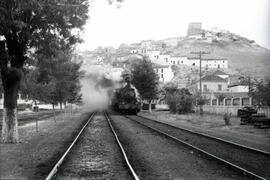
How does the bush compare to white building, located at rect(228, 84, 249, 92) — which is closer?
the bush

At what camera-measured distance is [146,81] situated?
55969mm

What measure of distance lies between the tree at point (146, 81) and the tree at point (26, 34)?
37657 mm

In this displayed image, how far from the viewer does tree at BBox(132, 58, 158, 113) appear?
5597 centimetres

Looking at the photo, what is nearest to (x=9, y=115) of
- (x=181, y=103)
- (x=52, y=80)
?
(x=52, y=80)

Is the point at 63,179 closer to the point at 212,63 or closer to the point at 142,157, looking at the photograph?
the point at 142,157

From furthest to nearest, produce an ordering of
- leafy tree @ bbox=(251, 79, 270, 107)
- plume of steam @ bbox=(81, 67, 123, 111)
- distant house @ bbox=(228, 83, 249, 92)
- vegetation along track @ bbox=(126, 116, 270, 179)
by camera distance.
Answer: distant house @ bbox=(228, 83, 249, 92) → plume of steam @ bbox=(81, 67, 123, 111) → leafy tree @ bbox=(251, 79, 270, 107) → vegetation along track @ bbox=(126, 116, 270, 179)

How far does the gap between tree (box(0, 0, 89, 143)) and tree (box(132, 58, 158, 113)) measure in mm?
37657

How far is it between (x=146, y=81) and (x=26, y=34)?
4024 centimetres

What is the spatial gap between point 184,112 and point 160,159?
39743 mm

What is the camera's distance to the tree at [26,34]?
15.9 metres

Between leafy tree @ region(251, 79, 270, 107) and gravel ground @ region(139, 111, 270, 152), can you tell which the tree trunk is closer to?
gravel ground @ region(139, 111, 270, 152)

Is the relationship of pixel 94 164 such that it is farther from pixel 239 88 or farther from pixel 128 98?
pixel 239 88

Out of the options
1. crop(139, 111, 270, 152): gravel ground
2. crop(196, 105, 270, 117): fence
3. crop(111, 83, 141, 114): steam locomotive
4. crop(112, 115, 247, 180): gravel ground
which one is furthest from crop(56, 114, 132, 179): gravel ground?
crop(111, 83, 141, 114): steam locomotive

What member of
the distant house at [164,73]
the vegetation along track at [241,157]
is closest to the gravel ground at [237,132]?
the vegetation along track at [241,157]
